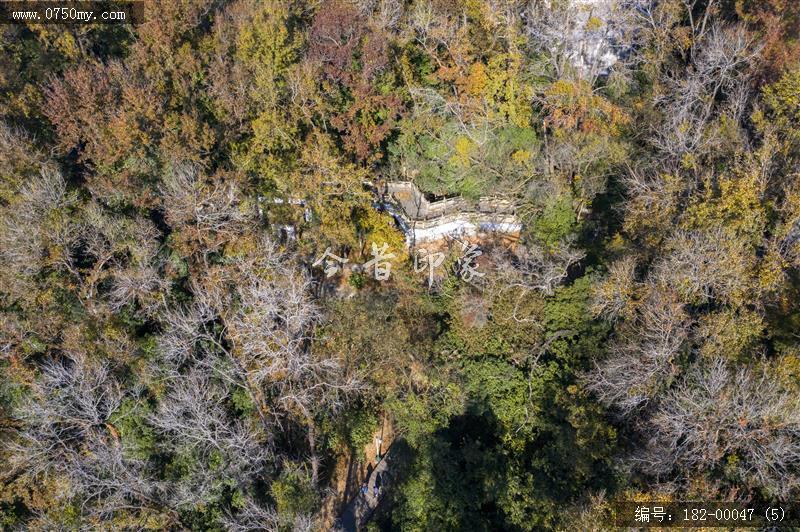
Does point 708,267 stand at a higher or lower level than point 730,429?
higher

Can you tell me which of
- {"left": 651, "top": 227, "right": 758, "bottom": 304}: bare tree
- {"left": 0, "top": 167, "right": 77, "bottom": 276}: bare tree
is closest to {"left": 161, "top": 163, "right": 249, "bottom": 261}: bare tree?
{"left": 0, "top": 167, "right": 77, "bottom": 276}: bare tree

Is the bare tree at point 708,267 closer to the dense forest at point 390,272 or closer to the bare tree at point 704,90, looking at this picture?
the dense forest at point 390,272

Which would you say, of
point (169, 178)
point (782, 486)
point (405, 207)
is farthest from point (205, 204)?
point (782, 486)

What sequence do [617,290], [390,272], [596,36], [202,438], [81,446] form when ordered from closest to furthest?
1. [617,290]
2. [202,438]
3. [81,446]
4. [390,272]
5. [596,36]

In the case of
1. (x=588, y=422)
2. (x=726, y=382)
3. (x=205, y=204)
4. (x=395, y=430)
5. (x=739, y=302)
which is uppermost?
(x=205, y=204)

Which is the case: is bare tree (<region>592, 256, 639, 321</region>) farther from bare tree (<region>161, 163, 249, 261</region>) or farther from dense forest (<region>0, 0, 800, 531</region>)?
bare tree (<region>161, 163, 249, 261</region>)

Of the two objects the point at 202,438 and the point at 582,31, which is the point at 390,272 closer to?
the point at 202,438

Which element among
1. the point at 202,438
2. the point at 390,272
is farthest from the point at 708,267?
the point at 202,438

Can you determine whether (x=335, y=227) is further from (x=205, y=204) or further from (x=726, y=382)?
(x=726, y=382)
